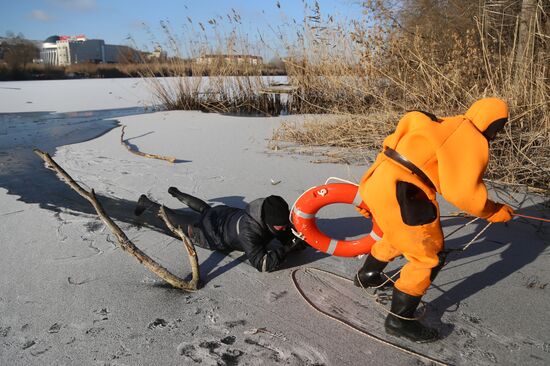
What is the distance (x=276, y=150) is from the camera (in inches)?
193

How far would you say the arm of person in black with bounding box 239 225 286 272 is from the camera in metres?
2.28

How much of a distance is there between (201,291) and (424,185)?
1.18m

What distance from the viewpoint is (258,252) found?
230 cm

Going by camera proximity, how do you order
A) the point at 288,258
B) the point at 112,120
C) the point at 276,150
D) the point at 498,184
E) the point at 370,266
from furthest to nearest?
the point at 112,120 < the point at 276,150 < the point at 498,184 < the point at 288,258 < the point at 370,266

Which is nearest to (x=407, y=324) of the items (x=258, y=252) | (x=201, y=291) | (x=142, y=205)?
(x=258, y=252)

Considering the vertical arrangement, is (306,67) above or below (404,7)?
below

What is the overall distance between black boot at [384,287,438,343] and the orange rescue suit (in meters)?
0.04

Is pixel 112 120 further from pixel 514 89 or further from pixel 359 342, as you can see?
pixel 359 342

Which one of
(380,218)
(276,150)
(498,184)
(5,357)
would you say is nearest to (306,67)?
(276,150)

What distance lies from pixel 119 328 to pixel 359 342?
1018mm

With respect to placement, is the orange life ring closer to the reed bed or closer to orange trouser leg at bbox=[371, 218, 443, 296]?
orange trouser leg at bbox=[371, 218, 443, 296]

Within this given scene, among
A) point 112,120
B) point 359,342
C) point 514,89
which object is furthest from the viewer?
point 112,120

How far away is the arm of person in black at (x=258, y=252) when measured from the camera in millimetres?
2277

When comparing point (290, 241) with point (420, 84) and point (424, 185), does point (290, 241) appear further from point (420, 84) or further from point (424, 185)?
point (420, 84)
